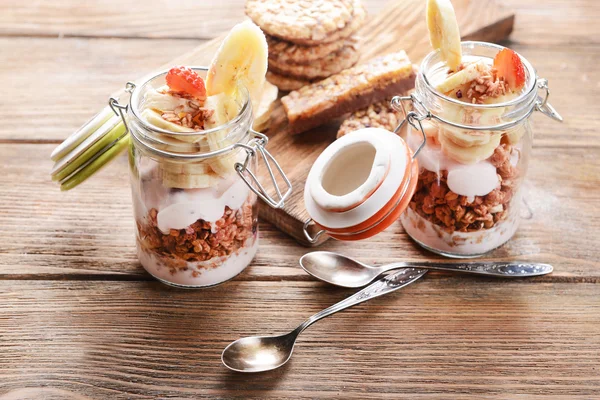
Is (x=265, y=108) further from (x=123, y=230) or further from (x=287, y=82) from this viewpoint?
(x=123, y=230)

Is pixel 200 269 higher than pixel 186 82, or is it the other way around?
pixel 186 82

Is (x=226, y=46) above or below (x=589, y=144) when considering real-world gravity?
above

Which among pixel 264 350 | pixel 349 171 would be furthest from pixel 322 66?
pixel 264 350

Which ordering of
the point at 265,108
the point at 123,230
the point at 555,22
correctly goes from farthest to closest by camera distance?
1. the point at 555,22
2. the point at 265,108
3. the point at 123,230

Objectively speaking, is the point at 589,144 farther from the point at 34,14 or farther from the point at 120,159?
the point at 34,14

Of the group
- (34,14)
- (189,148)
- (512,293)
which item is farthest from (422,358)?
(34,14)

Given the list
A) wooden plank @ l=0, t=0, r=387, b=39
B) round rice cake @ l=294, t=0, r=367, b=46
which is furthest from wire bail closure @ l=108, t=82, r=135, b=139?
wooden plank @ l=0, t=0, r=387, b=39

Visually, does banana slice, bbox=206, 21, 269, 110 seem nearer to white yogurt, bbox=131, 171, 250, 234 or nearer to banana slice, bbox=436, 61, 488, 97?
white yogurt, bbox=131, 171, 250, 234
